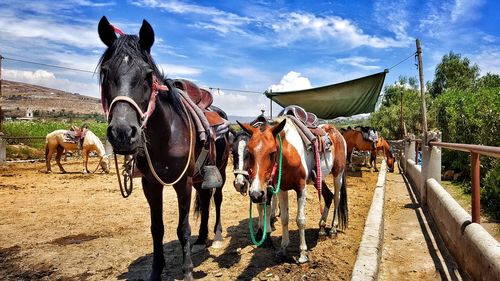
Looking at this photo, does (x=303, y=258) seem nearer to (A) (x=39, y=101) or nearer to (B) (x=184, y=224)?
(B) (x=184, y=224)

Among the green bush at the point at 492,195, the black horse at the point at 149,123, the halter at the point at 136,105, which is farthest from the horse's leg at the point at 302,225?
the green bush at the point at 492,195

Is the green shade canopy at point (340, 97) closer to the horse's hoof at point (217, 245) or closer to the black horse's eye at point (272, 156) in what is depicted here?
the horse's hoof at point (217, 245)

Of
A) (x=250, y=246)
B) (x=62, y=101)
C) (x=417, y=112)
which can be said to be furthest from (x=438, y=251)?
(x=62, y=101)

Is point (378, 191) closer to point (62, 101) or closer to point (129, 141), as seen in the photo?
point (129, 141)

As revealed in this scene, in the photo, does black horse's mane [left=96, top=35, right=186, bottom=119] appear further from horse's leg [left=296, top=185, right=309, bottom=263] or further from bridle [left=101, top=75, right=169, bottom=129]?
horse's leg [left=296, top=185, right=309, bottom=263]

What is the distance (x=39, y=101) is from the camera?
122438 millimetres

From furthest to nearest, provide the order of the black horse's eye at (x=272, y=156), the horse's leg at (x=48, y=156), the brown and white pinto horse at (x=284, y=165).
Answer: the horse's leg at (x=48, y=156) → the black horse's eye at (x=272, y=156) → the brown and white pinto horse at (x=284, y=165)

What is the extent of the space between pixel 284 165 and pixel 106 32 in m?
2.31

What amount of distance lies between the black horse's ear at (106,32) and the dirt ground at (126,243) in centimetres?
242

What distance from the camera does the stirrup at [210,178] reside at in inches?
134

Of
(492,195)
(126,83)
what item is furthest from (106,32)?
(492,195)

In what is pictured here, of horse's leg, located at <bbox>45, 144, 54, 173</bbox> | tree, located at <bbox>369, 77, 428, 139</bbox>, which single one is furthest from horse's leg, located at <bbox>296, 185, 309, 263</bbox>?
tree, located at <bbox>369, 77, 428, 139</bbox>

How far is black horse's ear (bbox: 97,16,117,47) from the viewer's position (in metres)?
2.51

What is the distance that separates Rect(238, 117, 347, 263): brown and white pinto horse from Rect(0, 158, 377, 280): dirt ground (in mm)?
381
